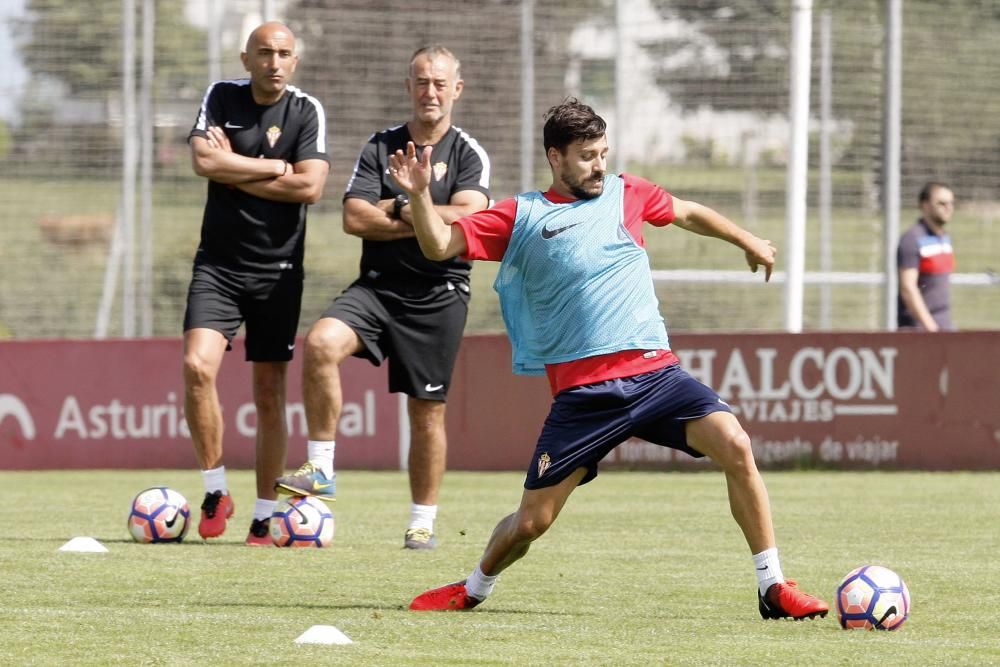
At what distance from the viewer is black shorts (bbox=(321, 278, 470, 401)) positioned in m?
9.04

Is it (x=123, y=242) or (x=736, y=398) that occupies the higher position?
(x=123, y=242)

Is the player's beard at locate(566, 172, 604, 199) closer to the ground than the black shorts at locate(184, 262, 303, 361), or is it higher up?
higher up

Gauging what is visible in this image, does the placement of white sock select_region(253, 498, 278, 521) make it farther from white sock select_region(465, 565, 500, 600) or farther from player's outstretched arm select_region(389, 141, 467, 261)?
player's outstretched arm select_region(389, 141, 467, 261)

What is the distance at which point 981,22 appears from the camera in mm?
16734

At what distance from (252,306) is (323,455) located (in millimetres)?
1084

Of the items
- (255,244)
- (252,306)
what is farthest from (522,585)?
(255,244)

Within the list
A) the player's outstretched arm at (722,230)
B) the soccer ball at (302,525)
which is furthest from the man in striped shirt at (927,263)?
the player's outstretched arm at (722,230)

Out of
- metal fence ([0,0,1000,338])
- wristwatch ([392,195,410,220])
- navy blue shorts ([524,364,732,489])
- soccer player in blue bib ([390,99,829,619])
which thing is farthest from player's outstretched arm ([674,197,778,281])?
metal fence ([0,0,1000,338])

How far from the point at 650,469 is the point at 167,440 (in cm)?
398

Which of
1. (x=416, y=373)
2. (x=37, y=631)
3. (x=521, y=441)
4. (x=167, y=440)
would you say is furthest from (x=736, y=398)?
(x=37, y=631)

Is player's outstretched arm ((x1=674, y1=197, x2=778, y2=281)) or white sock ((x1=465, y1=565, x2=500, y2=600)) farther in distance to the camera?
player's outstretched arm ((x1=674, y1=197, x2=778, y2=281))

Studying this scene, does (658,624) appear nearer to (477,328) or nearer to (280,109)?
(280,109)

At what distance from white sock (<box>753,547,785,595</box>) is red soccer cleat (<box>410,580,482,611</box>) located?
1106 millimetres

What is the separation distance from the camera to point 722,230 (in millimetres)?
7098
